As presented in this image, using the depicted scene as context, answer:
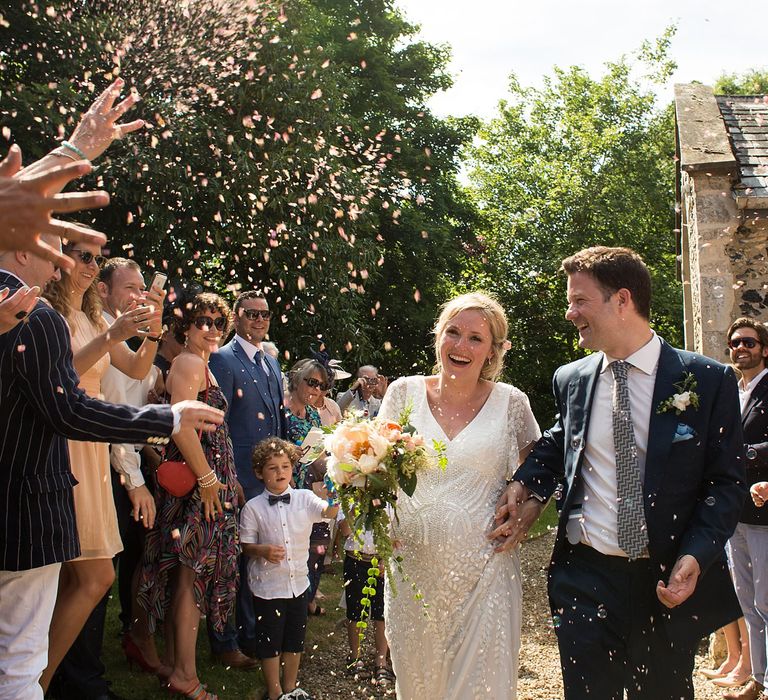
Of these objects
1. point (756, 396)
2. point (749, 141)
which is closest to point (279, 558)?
point (756, 396)

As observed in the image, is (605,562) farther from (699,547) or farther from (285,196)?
(285,196)

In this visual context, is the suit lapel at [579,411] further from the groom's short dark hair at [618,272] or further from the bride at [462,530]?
the bride at [462,530]

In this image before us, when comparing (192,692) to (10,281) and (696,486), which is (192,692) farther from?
(696,486)

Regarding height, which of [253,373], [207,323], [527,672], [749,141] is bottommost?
[527,672]

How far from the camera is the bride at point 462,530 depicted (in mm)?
4227

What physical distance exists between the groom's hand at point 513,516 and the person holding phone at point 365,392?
659cm

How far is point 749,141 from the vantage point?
9633 millimetres

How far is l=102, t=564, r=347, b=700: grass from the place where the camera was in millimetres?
5363

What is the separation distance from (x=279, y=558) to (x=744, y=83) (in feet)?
132

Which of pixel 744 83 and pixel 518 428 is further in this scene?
pixel 744 83

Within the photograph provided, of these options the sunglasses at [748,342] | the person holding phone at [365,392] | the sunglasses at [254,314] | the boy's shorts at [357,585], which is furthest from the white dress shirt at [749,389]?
the person holding phone at [365,392]

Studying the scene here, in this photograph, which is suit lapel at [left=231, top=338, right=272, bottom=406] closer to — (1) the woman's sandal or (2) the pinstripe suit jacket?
(1) the woman's sandal

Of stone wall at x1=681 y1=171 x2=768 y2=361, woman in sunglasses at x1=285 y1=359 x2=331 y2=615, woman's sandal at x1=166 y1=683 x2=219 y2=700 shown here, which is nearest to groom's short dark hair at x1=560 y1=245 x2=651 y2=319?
woman's sandal at x1=166 y1=683 x2=219 y2=700

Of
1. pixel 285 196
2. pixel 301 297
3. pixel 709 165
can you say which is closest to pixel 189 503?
pixel 709 165
